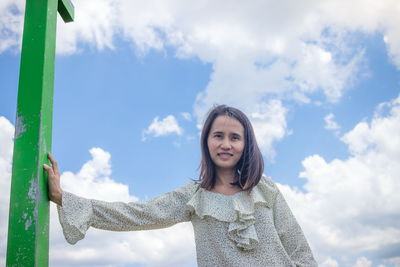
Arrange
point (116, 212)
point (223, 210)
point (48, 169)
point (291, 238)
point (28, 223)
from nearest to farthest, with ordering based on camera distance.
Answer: point (28, 223), point (48, 169), point (116, 212), point (223, 210), point (291, 238)

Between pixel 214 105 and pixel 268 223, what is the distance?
0.80 meters

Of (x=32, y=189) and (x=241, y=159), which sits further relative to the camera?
(x=241, y=159)

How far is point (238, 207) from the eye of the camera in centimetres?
252

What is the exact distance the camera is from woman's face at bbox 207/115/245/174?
2650 millimetres

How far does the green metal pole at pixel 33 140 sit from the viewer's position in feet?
6.79

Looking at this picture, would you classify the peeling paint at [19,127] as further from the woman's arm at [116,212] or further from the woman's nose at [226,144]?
the woman's nose at [226,144]

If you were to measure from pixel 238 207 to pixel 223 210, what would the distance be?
9cm

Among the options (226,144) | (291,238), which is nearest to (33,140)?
(226,144)

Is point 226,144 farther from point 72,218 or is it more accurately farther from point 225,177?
point 72,218

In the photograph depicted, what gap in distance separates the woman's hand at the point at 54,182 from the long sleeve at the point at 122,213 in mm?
30

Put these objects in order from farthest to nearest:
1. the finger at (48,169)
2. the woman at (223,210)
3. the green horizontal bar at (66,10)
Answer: the green horizontal bar at (66,10) → the woman at (223,210) → the finger at (48,169)

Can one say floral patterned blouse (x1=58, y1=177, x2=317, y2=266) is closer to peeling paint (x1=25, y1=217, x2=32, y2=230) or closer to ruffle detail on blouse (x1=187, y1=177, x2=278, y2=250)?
ruffle detail on blouse (x1=187, y1=177, x2=278, y2=250)

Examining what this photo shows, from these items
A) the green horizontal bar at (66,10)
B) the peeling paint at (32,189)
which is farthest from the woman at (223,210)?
the green horizontal bar at (66,10)

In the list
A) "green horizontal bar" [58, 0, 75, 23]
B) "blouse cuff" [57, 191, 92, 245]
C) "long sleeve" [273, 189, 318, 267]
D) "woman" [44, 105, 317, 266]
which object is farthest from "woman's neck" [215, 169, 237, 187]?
"green horizontal bar" [58, 0, 75, 23]
